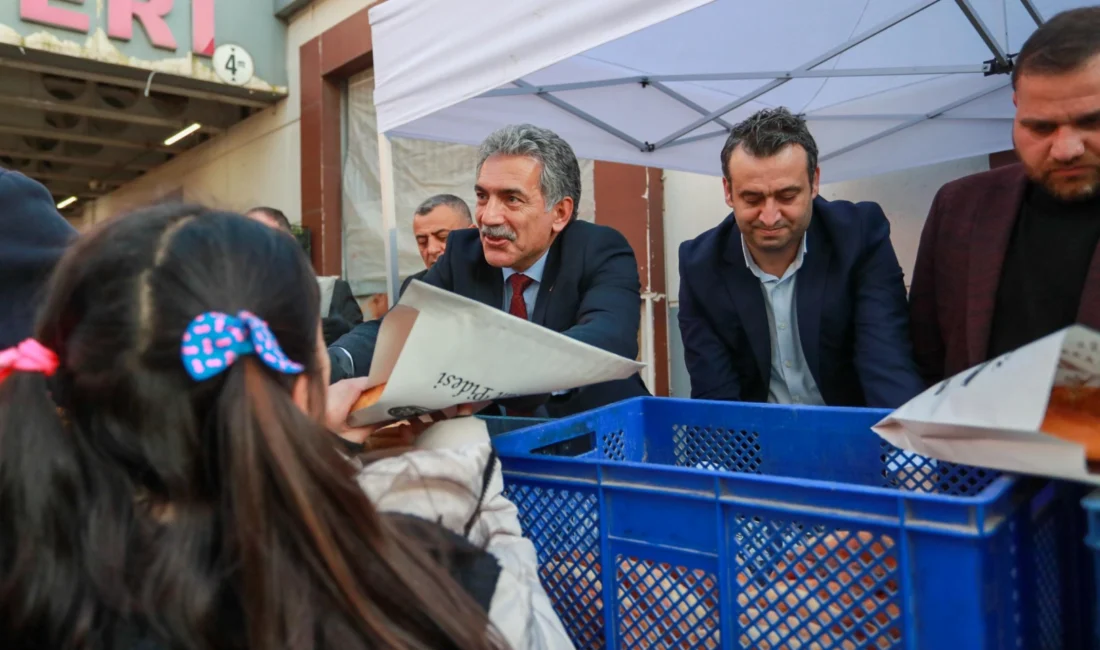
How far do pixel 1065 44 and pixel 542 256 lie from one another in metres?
1.22

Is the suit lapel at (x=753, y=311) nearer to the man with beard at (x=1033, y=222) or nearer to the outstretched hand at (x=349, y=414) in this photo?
the man with beard at (x=1033, y=222)

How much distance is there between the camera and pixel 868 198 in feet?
14.0

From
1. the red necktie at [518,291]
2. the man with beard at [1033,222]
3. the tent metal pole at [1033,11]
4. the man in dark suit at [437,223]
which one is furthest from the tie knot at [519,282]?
the tent metal pole at [1033,11]

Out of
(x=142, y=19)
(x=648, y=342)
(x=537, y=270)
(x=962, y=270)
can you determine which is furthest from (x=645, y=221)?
(x=142, y=19)

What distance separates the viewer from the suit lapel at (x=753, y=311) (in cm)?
199

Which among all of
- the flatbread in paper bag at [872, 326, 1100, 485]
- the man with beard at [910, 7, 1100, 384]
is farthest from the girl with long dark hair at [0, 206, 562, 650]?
the man with beard at [910, 7, 1100, 384]

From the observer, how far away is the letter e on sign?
20.9 feet

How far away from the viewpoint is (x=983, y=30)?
2555 mm

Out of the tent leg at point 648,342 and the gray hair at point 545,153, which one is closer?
the gray hair at point 545,153

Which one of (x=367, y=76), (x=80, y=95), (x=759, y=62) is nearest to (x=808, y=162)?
(x=759, y=62)

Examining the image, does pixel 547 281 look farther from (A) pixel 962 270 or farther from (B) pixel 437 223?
(B) pixel 437 223

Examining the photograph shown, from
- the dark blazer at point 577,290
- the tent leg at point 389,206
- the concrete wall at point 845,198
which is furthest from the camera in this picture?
the concrete wall at point 845,198

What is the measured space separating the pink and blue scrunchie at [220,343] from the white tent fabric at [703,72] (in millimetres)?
1280

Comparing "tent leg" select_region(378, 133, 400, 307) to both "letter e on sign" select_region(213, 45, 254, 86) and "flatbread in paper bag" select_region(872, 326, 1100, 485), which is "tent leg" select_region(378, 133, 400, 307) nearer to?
"flatbread in paper bag" select_region(872, 326, 1100, 485)
